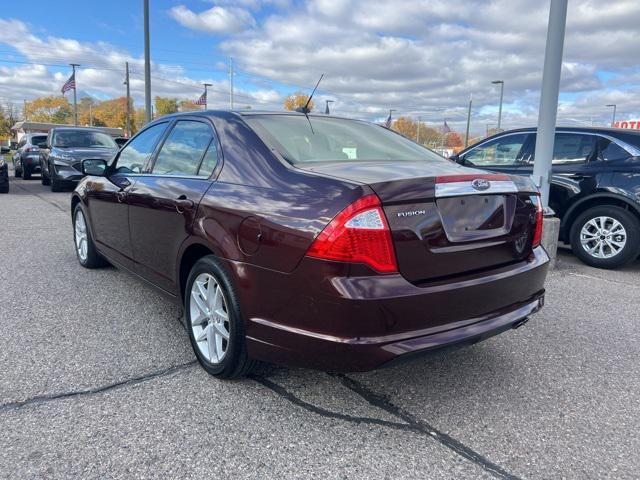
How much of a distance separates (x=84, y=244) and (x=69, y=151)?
8341 mm

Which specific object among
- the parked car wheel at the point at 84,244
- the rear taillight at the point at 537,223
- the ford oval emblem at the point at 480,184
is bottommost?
the parked car wheel at the point at 84,244

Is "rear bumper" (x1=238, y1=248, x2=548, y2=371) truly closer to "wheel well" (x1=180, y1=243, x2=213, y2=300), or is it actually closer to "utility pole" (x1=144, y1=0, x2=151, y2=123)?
"wheel well" (x1=180, y1=243, x2=213, y2=300)

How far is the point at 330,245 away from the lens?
218 centimetres

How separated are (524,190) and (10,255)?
5.62 m

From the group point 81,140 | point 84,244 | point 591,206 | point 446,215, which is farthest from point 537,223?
point 81,140

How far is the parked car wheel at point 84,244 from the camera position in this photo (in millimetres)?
5078

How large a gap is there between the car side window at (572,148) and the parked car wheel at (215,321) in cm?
527

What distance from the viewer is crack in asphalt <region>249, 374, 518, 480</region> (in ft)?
7.34

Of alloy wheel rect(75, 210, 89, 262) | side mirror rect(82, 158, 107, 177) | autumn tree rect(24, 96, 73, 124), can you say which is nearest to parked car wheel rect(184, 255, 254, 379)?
side mirror rect(82, 158, 107, 177)

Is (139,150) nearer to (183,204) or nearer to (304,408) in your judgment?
(183,204)

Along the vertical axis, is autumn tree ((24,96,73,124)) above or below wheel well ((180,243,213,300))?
above

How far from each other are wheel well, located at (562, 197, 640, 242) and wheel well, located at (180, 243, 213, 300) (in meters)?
5.02

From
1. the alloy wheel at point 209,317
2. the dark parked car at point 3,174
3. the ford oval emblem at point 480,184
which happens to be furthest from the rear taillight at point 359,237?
the dark parked car at point 3,174

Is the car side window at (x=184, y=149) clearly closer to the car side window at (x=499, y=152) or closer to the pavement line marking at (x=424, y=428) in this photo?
the pavement line marking at (x=424, y=428)
